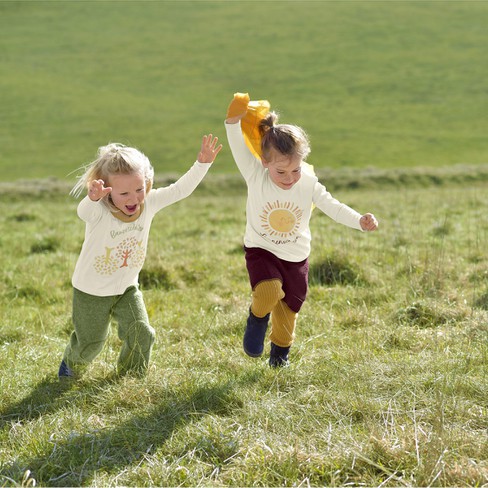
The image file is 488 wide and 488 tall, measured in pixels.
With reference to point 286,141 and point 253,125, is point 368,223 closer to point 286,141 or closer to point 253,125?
point 286,141

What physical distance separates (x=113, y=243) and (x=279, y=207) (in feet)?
4.18

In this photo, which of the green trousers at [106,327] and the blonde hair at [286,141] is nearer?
the blonde hair at [286,141]

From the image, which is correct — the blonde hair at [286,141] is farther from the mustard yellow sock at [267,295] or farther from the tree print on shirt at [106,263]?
the tree print on shirt at [106,263]

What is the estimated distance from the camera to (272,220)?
5363 millimetres

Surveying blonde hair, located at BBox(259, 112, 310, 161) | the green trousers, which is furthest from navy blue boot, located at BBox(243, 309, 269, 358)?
blonde hair, located at BBox(259, 112, 310, 161)

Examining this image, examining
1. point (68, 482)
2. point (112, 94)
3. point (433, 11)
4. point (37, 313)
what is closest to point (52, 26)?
point (112, 94)

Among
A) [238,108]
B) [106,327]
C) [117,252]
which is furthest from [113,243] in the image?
[238,108]

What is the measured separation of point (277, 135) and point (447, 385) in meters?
2.08

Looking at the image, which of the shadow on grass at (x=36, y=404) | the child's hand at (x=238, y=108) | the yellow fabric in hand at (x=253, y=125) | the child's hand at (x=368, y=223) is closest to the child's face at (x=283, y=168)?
the yellow fabric in hand at (x=253, y=125)

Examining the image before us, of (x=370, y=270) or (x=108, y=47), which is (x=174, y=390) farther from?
(x=108, y=47)

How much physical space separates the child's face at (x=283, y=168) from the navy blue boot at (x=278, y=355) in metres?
1.24

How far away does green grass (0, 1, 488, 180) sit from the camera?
39.1m

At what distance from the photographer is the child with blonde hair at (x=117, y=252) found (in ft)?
16.8

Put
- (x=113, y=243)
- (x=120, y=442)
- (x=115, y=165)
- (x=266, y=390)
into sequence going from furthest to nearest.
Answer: (x=113, y=243), (x=115, y=165), (x=266, y=390), (x=120, y=442)
